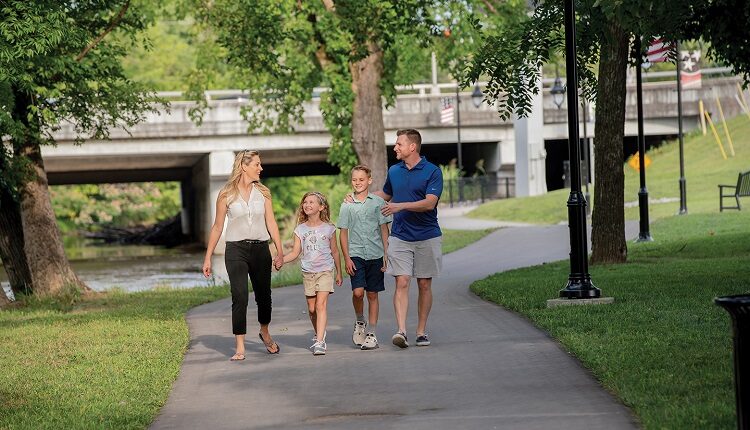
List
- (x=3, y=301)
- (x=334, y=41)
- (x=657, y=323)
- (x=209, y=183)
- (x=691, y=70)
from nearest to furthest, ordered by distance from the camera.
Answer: (x=657, y=323) < (x=3, y=301) < (x=334, y=41) < (x=691, y=70) < (x=209, y=183)

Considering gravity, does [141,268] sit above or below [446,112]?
below

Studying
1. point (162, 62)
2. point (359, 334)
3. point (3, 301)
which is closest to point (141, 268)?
point (3, 301)

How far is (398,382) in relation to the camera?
954 centimetres

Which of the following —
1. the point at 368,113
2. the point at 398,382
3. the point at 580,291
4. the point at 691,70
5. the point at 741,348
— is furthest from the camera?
the point at 691,70

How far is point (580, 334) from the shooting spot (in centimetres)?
1127

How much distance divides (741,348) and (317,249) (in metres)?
5.64

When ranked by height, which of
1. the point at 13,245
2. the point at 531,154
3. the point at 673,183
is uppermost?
the point at 531,154

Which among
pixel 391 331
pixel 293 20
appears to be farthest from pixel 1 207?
pixel 391 331

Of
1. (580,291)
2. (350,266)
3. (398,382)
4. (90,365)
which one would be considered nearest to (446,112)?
(580,291)

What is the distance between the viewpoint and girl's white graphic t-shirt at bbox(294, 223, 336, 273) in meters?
11.4

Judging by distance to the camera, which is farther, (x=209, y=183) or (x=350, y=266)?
(x=209, y=183)

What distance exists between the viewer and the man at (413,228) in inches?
444

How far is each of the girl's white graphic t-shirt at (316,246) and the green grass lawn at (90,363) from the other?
56.7 inches

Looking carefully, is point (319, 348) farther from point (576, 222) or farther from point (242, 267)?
point (576, 222)
